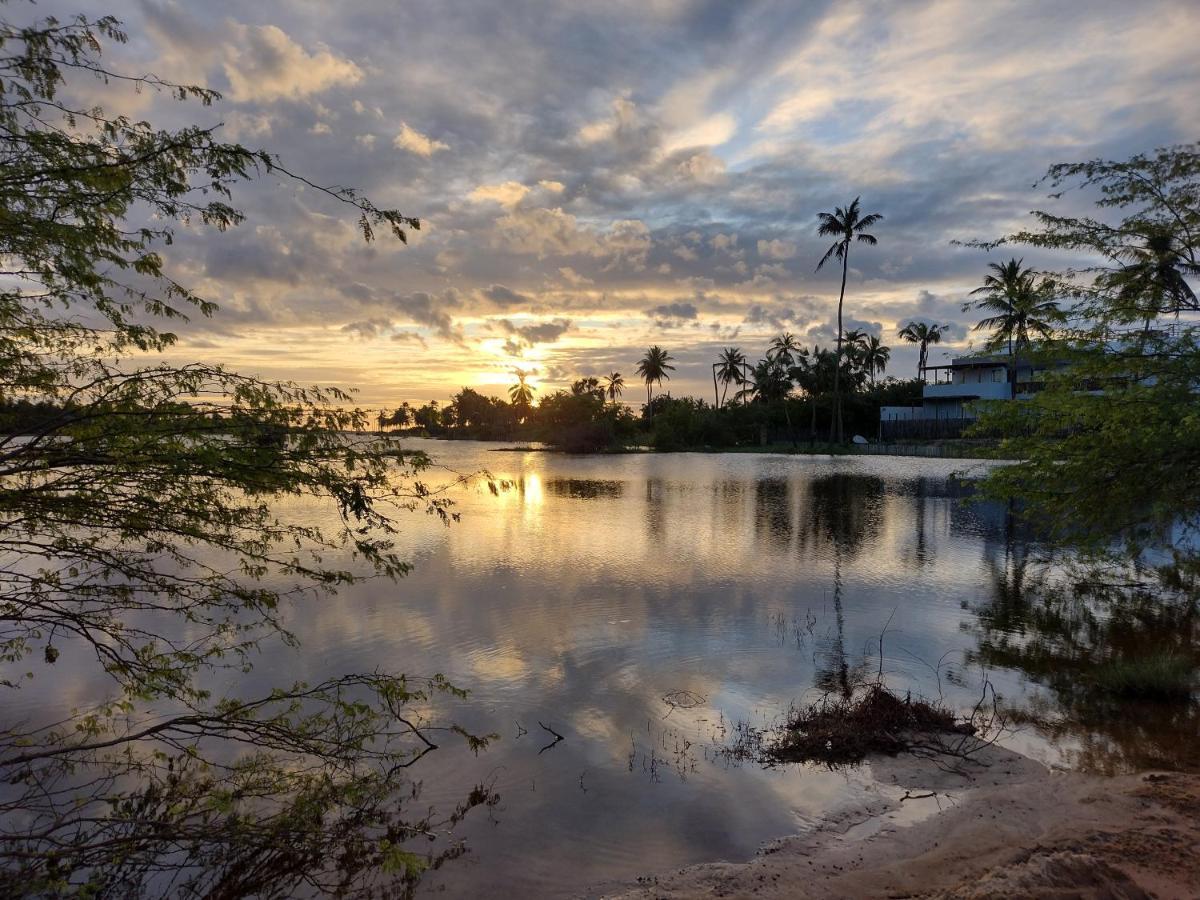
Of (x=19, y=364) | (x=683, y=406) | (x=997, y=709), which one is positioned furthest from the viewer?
→ (x=683, y=406)

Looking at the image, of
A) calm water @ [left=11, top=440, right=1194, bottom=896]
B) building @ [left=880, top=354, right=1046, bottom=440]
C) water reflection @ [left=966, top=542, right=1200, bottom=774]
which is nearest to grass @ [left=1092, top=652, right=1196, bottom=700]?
water reflection @ [left=966, top=542, right=1200, bottom=774]

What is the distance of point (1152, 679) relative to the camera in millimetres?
10500

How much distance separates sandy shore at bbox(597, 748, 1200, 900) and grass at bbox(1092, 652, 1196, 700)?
3.46 meters

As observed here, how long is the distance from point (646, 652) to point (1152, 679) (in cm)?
805

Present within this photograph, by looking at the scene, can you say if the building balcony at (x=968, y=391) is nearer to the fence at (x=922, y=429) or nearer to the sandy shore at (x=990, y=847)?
the fence at (x=922, y=429)

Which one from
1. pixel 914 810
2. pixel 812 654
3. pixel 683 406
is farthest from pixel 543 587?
pixel 683 406

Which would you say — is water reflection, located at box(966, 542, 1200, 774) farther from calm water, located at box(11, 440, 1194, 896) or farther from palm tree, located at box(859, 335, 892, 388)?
palm tree, located at box(859, 335, 892, 388)

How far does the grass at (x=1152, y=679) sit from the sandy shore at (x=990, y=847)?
3.46m

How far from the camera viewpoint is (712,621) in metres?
15.5

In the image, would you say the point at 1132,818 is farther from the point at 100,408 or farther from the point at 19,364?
the point at 19,364

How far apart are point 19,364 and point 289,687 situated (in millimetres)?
7645

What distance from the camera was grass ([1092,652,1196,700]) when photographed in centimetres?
1045

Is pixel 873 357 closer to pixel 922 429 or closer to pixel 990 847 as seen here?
pixel 922 429

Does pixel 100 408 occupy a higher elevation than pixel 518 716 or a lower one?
higher
